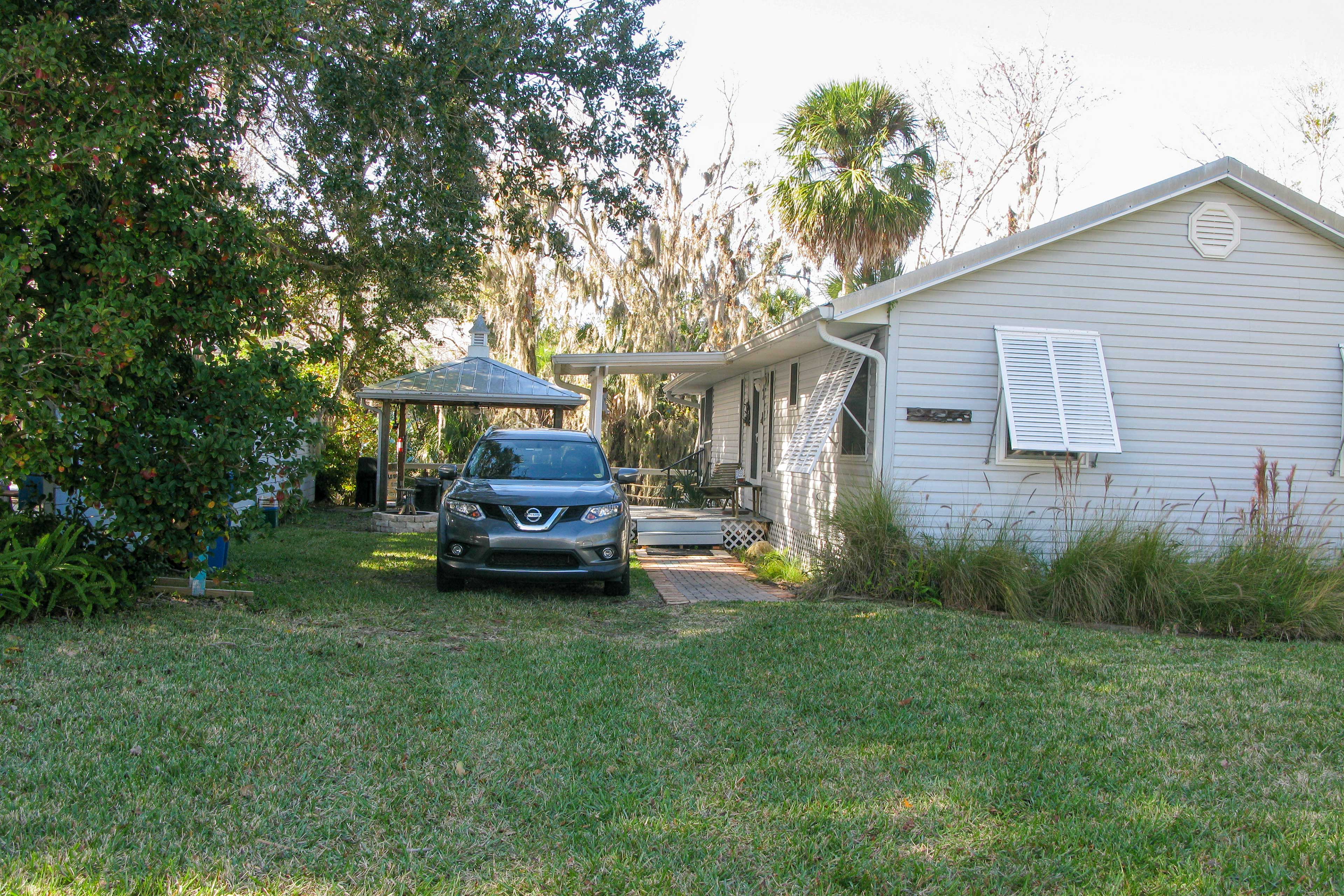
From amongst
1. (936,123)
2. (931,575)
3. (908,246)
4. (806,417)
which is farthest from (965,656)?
(936,123)

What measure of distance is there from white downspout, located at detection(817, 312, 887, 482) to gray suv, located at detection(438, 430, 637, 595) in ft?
8.66

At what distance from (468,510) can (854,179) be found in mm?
12557

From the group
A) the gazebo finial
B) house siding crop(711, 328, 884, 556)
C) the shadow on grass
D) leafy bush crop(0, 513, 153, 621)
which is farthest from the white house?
the gazebo finial

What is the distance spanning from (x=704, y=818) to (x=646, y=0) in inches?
404

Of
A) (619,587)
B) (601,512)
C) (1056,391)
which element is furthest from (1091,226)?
(619,587)

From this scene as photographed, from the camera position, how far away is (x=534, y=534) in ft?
29.6

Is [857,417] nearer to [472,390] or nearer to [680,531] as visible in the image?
[680,531]

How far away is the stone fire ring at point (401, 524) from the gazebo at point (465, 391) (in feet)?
3.64

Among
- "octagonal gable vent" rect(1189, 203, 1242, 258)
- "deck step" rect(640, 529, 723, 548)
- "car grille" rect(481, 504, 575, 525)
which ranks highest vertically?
"octagonal gable vent" rect(1189, 203, 1242, 258)

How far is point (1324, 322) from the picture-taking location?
34.9ft

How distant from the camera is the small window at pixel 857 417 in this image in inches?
430

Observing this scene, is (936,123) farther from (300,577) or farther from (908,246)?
(300,577)

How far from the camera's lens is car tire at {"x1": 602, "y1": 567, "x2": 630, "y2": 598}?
9.61m

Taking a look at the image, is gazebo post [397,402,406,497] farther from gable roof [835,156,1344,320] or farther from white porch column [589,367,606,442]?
gable roof [835,156,1344,320]
